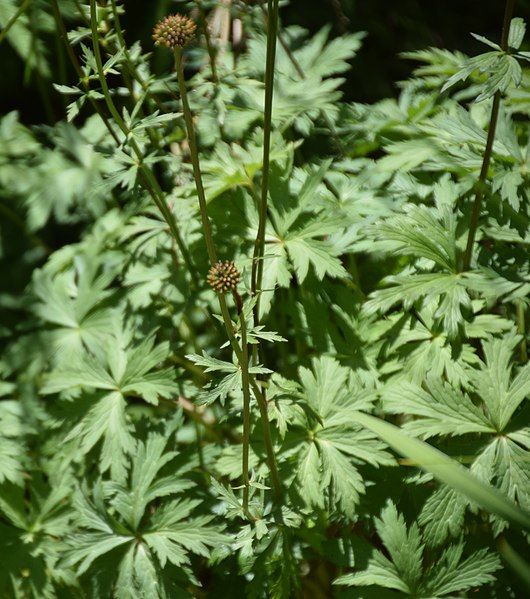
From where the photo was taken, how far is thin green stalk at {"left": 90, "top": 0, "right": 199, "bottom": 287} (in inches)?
48.2

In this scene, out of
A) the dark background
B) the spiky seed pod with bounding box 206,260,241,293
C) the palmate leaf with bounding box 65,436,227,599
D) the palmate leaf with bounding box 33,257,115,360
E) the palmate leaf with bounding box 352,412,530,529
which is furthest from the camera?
the dark background

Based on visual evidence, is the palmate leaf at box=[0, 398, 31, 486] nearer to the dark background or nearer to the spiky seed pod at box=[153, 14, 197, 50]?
the spiky seed pod at box=[153, 14, 197, 50]

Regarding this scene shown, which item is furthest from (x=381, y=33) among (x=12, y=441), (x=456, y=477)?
(x=456, y=477)

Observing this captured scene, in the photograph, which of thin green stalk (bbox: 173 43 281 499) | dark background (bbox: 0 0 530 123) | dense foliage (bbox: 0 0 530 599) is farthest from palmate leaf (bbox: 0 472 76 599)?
dark background (bbox: 0 0 530 123)

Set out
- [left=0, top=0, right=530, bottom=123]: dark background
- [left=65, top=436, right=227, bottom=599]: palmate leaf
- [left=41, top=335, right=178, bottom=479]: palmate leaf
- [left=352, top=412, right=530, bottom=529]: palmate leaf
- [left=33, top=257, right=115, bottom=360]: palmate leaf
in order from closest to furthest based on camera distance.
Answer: [left=352, top=412, right=530, bottom=529]: palmate leaf < [left=65, top=436, right=227, bottom=599]: palmate leaf < [left=41, top=335, right=178, bottom=479]: palmate leaf < [left=33, top=257, right=115, bottom=360]: palmate leaf < [left=0, top=0, right=530, bottom=123]: dark background

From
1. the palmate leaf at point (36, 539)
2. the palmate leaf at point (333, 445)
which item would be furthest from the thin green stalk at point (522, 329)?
the palmate leaf at point (36, 539)

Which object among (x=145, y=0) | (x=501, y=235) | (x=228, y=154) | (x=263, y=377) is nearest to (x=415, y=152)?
(x=501, y=235)

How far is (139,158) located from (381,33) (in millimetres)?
1994

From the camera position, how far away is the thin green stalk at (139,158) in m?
1.23

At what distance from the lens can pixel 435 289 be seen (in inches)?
55.7

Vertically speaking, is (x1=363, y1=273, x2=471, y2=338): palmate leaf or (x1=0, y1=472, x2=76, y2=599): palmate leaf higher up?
(x1=363, y1=273, x2=471, y2=338): palmate leaf

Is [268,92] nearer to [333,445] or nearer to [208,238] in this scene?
[208,238]

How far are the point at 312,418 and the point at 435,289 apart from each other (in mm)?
380

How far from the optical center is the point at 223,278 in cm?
97
